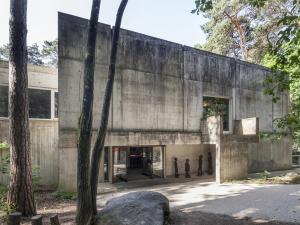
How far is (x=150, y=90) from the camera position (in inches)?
572

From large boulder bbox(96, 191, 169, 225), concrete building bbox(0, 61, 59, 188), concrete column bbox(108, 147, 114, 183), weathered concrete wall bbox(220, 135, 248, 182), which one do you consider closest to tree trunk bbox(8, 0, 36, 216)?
large boulder bbox(96, 191, 169, 225)

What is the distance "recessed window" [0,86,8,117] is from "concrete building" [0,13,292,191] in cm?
4

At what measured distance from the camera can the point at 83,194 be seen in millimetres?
7047

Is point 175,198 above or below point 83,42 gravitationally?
below

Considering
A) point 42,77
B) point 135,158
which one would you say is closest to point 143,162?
point 135,158

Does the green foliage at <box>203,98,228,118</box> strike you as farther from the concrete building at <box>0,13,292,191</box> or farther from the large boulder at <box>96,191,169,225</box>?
the large boulder at <box>96,191,169,225</box>

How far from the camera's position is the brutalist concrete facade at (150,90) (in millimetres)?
12234

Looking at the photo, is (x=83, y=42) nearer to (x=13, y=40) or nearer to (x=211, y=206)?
(x=13, y=40)

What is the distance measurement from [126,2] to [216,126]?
8.95m

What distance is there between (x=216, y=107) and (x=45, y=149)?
9.26 m

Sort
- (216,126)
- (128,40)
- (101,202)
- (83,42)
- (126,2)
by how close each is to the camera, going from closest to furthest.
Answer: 1. (126,2)
2. (101,202)
3. (83,42)
4. (128,40)
5. (216,126)

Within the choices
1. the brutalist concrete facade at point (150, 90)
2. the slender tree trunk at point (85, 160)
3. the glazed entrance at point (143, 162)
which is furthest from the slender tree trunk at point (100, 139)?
the glazed entrance at point (143, 162)

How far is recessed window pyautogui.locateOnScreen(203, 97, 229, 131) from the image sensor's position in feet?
56.3

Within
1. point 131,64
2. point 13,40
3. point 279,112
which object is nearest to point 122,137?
point 131,64
